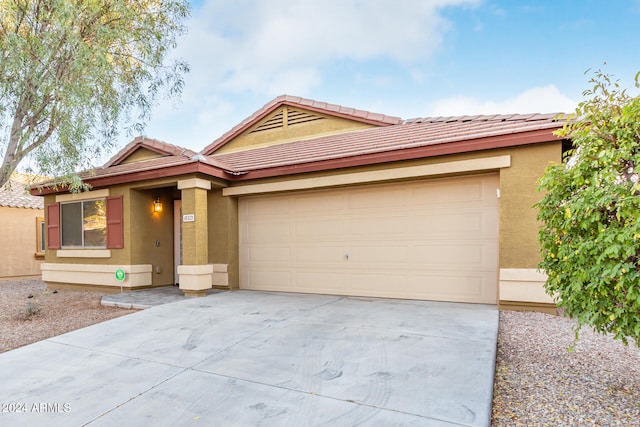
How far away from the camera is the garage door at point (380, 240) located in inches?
237

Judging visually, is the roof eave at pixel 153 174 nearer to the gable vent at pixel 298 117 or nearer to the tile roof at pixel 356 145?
the tile roof at pixel 356 145

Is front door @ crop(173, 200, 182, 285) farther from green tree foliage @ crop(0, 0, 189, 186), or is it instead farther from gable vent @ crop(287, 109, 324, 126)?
gable vent @ crop(287, 109, 324, 126)

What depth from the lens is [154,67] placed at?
6988 millimetres

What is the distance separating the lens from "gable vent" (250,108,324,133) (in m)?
9.15

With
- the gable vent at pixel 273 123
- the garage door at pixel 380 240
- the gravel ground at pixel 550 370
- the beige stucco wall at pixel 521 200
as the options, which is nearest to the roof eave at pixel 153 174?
the garage door at pixel 380 240

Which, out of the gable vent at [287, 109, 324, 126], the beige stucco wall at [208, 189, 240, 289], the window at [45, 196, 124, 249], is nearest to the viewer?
the beige stucco wall at [208, 189, 240, 289]

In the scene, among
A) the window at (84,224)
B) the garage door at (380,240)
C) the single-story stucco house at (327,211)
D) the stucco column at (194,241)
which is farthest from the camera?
the window at (84,224)

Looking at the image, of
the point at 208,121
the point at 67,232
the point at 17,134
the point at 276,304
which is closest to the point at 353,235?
the point at 276,304

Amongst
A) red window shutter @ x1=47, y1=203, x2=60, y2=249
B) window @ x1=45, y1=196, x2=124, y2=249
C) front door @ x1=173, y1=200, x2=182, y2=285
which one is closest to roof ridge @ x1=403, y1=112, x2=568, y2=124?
front door @ x1=173, y1=200, x2=182, y2=285

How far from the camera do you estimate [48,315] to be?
19.8 feet

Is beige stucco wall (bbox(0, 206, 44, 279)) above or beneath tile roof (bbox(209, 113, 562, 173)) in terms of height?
beneath

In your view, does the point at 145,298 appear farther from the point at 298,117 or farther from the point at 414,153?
the point at 414,153

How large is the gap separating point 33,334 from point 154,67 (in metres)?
5.36

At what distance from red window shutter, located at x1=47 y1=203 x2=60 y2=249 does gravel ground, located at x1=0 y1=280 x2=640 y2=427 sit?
4.00m
